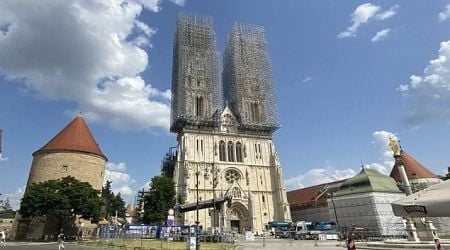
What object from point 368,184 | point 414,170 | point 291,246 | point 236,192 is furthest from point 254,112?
point 291,246

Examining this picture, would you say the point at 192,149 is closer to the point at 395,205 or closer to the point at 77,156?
the point at 77,156

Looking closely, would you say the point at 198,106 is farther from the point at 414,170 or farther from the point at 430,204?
the point at 430,204

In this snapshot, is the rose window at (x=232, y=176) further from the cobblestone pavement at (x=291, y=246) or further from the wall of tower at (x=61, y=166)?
the cobblestone pavement at (x=291, y=246)

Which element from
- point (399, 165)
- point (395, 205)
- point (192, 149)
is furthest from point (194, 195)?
point (395, 205)

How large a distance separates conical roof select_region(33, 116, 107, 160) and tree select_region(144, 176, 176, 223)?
12.5 m

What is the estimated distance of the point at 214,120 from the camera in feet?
183

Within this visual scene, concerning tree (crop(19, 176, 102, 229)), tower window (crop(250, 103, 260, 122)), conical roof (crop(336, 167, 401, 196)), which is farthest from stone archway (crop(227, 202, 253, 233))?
tree (crop(19, 176, 102, 229))

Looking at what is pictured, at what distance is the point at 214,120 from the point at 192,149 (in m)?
6.60

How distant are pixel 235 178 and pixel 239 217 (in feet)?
20.1

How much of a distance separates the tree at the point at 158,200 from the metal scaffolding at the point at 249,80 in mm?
18484

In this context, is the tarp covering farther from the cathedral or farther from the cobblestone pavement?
the cathedral

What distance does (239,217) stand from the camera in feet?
169

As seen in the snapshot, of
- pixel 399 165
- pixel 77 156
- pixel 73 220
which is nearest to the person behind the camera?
pixel 399 165

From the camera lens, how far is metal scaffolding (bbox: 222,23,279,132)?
2323 inches
